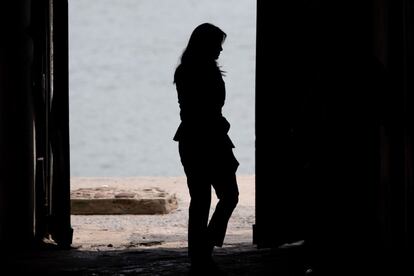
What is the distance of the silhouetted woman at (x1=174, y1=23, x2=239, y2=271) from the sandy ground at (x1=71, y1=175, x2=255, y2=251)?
7.29ft

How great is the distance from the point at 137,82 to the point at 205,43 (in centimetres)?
1088

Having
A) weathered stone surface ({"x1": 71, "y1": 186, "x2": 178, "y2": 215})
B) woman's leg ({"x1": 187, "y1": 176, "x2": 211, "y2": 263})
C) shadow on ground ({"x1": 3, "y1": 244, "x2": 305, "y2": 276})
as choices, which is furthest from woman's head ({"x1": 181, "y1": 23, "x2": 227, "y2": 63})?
weathered stone surface ({"x1": 71, "y1": 186, "x2": 178, "y2": 215})

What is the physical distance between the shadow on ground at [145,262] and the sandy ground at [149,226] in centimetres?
68

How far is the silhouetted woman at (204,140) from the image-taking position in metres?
4.63

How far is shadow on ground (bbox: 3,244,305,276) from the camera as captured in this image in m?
5.11

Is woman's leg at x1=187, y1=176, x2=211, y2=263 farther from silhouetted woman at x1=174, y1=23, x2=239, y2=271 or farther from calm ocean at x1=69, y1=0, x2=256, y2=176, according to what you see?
calm ocean at x1=69, y1=0, x2=256, y2=176

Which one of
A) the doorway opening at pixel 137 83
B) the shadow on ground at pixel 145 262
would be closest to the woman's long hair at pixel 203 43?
the shadow on ground at pixel 145 262

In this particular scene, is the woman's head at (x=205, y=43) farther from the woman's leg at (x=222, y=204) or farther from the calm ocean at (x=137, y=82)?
the calm ocean at (x=137, y=82)

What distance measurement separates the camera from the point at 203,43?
4.62 meters
